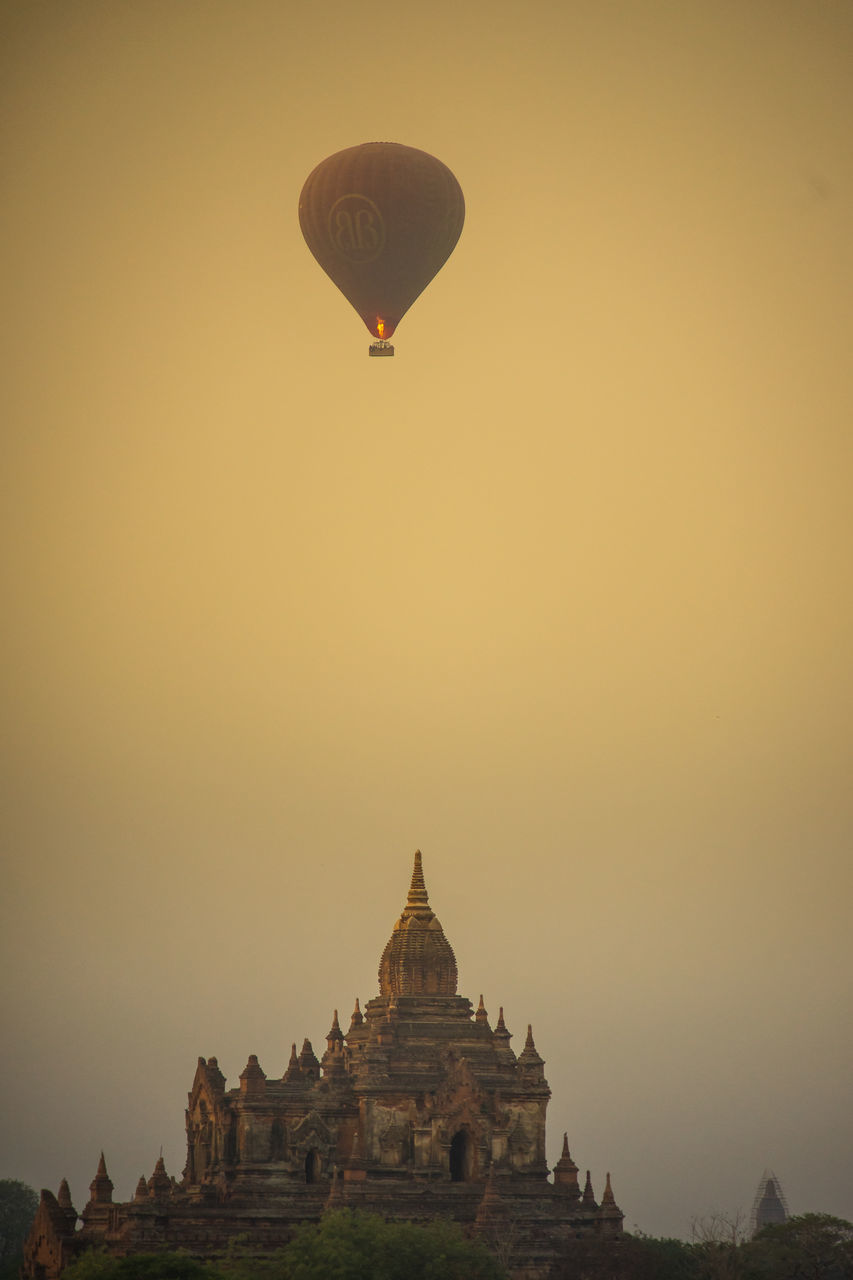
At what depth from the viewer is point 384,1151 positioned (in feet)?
323

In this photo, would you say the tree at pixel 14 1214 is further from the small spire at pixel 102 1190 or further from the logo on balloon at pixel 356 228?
the logo on balloon at pixel 356 228

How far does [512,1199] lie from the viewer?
97.4m

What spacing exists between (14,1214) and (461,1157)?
2115 inches

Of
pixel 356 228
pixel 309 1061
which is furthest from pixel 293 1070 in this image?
pixel 356 228

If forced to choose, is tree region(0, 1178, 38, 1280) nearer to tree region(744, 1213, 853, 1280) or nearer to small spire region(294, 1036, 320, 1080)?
small spire region(294, 1036, 320, 1080)

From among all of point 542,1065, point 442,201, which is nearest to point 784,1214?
point 542,1065

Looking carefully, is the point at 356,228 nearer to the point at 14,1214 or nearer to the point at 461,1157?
the point at 461,1157

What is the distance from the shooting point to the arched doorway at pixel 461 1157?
3920 inches

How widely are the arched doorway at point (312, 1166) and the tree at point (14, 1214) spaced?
1883 inches

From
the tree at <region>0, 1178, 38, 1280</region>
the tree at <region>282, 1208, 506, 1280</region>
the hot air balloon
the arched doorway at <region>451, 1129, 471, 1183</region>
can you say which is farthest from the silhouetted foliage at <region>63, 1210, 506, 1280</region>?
the tree at <region>0, 1178, 38, 1280</region>

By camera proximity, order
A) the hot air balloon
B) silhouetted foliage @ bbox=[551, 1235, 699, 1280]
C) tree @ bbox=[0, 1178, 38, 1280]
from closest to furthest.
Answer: silhouetted foliage @ bbox=[551, 1235, 699, 1280] → the hot air balloon → tree @ bbox=[0, 1178, 38, 1280]

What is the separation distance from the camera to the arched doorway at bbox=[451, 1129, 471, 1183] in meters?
99.6

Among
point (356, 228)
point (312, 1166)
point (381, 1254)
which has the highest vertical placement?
point (356, 228)

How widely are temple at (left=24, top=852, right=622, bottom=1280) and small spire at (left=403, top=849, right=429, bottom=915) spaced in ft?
3.83
